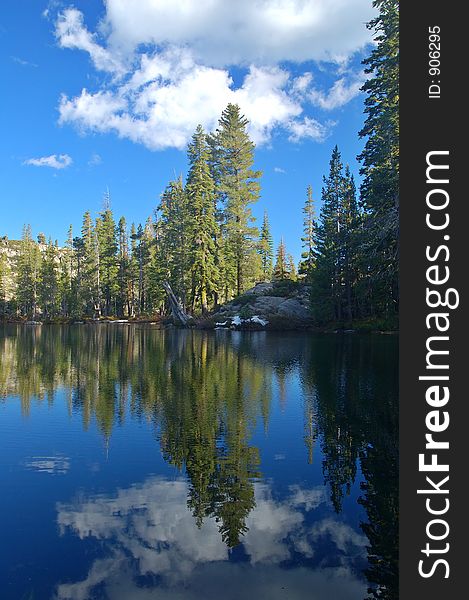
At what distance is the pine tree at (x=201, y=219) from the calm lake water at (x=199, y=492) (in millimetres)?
38727

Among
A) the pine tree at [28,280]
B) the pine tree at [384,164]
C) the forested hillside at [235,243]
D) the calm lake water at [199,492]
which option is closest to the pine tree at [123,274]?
the forested hillside at [235,243]

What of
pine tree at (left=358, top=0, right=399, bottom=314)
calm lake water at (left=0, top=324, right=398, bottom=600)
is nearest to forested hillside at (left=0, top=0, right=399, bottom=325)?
pine tree at (left=358, top=0, right=399, bottom=314)

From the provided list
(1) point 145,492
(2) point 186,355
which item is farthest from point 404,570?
(2) point 186,355

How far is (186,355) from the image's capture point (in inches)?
969

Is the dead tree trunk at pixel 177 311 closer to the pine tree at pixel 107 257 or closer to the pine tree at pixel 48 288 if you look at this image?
the pine tree at pixel 107 257

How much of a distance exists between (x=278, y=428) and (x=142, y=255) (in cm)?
A: 7363

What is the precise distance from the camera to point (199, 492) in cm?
713

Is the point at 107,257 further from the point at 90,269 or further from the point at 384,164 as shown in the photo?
the point at 384,164

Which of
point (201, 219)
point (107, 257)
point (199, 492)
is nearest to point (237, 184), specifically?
point (201, 219)

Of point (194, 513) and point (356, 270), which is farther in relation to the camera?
point (356, 270)

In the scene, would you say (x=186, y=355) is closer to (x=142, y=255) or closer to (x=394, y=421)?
(x=394, y=421)

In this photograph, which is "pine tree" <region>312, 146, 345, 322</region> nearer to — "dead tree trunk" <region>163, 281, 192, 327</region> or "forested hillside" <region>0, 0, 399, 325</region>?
"forested hillside" <region>0, 0, 399, 325</region>

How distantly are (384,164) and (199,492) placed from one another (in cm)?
3275

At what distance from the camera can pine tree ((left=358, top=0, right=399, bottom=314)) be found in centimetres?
2270
